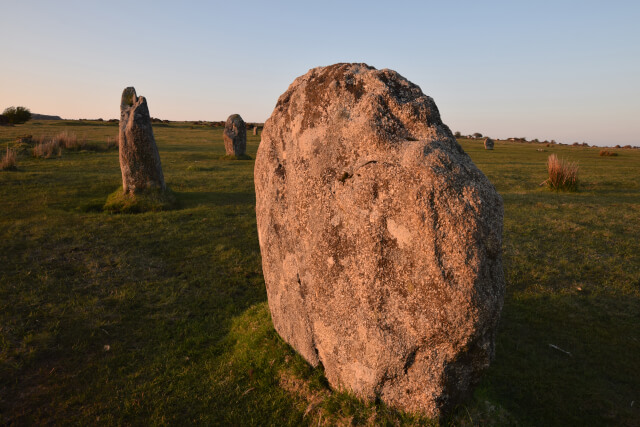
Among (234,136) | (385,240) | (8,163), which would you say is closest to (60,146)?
(8,163)

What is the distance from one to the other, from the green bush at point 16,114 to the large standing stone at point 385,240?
49905mm

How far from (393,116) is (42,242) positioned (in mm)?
9008

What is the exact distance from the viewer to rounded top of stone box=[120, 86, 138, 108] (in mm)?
12484

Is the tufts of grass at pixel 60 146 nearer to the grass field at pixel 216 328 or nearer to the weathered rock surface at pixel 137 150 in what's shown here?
the grass field at pixel 216 328

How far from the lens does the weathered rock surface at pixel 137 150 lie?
11828mm

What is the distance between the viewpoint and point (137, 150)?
11914 mm

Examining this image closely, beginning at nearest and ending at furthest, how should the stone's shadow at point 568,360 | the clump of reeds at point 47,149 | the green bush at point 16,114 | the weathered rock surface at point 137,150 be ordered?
1. the stone's shadow at point 568,360
2. the weathered rock surface at point 137,150
3. the clump of reeds at point 47,149
4. the green bush at point 16,114

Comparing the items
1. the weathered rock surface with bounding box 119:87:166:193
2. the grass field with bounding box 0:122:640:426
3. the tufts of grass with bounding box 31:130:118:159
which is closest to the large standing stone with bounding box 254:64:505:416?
the grass field with bounding box 0:122:640:426

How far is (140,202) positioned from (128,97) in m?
3.77

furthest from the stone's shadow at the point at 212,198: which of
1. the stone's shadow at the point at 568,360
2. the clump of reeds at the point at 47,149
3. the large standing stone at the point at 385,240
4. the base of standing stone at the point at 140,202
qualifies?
the clump of reeds at the point at 47,149

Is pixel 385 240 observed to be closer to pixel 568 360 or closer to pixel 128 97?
pixel 568 360

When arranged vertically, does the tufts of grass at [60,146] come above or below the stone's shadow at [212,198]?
above

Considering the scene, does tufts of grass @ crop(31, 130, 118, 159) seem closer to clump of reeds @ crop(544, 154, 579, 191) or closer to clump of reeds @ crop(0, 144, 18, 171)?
clump of reeds @ crop(0, 144, 18, 171)

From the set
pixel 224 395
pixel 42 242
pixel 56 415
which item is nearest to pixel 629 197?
pixel 224 395
